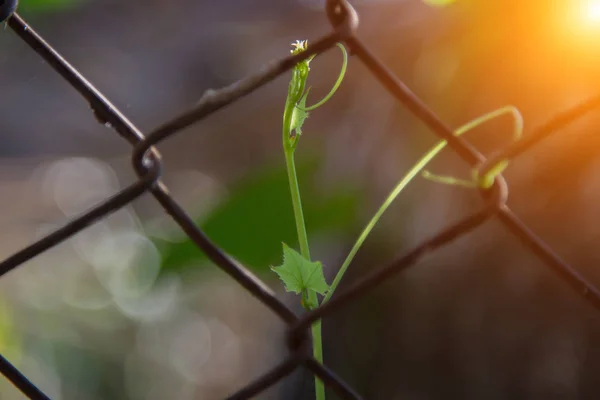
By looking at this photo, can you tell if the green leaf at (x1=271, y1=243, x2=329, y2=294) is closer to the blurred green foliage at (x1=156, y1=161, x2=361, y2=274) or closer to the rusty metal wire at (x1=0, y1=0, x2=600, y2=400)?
the rusty metal wire at (x1=0, y1=0, x2=600, y2=400)

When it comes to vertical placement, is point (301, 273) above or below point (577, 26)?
below

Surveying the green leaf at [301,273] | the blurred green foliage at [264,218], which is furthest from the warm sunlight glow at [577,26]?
the green leaf at [301,273]

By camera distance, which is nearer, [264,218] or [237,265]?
[237,265]

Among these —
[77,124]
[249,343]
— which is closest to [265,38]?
[77,124]

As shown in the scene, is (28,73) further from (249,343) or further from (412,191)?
(412,191)

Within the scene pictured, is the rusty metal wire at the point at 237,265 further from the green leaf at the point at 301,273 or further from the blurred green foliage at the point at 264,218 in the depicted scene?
the blurred green foliage at the point at 264,218

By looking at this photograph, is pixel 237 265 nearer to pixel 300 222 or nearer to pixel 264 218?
pixel 300 222

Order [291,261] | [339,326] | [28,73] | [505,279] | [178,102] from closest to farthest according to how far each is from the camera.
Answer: [291,261] < [505,279] < [339,326] < [178,102] < [28,73]

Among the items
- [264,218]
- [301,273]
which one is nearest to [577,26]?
[264,218]
